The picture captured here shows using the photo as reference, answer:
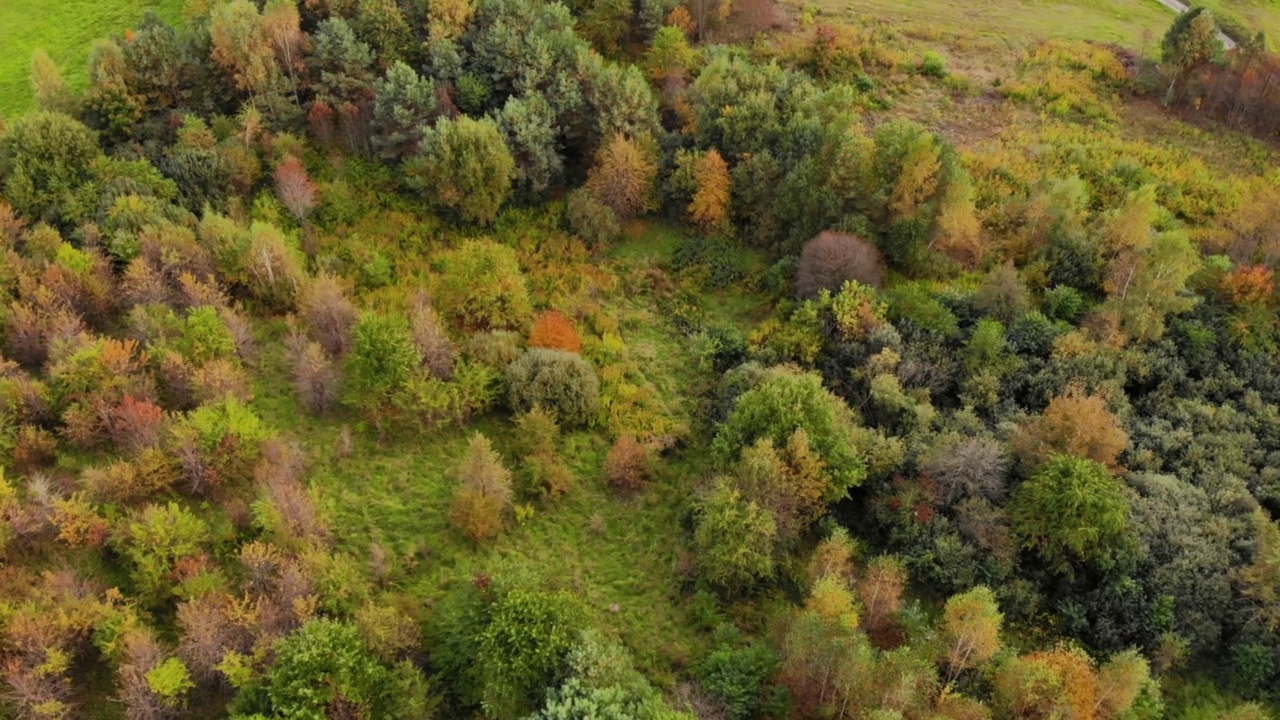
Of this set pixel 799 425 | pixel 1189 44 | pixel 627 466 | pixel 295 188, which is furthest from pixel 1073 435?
pixel 295 188

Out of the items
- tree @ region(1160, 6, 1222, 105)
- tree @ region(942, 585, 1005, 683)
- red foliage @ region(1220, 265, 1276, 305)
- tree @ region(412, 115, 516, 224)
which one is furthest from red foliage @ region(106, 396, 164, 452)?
tree @ region(1160, 6, 1222, 105)

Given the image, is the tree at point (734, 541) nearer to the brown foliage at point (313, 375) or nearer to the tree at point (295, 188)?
the brown foliage at point (313, 375)

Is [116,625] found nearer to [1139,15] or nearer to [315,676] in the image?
[315,676]

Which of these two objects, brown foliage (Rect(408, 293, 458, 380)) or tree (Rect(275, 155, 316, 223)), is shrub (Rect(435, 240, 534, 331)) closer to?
brown foliage (Rect(408, 293, 458, 380))

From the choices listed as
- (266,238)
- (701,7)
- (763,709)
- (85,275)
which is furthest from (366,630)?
(701,7)

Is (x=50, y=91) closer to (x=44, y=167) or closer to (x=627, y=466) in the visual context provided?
(x=44, y=167)
